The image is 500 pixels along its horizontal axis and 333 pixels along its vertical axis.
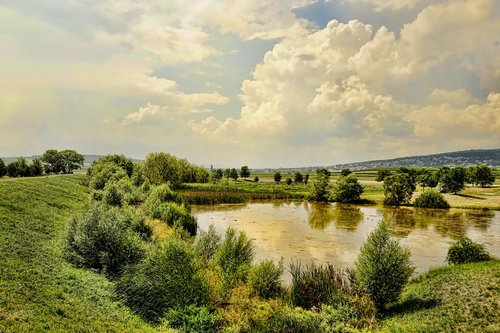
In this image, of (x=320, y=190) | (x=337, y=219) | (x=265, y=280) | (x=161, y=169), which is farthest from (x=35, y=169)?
(x=265, y=280)

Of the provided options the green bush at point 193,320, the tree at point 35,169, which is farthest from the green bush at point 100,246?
the tree at point 35,169

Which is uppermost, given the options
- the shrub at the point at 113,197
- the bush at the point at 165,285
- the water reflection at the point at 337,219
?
the shrub at the point at 113,197

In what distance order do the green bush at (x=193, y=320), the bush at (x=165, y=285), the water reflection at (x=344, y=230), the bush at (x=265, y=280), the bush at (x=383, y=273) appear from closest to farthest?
the green bush at (x=193, y=320)
the bush at (x=165, y=285)
the bush at (x=265, y=280)
the bush at (x=383, y=273)
the water reflection at (x=344, y=230)

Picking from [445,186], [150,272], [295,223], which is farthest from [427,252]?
[445,186]

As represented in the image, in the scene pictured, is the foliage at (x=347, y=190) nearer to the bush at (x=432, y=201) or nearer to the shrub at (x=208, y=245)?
the bush at (x=432, y=201)

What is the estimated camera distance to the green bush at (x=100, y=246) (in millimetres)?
21734

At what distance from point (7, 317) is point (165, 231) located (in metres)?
22.0

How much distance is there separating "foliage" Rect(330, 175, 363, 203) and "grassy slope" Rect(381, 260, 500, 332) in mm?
67607

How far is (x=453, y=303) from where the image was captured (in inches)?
744

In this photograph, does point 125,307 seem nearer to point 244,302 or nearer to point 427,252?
point 244,302

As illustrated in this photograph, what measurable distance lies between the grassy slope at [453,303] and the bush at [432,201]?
5971cm

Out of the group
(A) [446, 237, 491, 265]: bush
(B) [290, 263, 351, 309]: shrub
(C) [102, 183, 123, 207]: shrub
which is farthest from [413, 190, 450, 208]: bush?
(B) [290, 263, 351, 309]: shrub

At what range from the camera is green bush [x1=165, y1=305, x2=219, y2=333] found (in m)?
15.2

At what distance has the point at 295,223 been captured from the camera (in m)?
55.7
